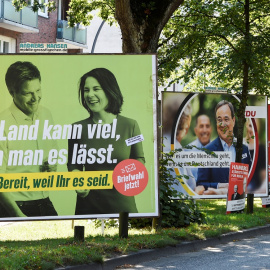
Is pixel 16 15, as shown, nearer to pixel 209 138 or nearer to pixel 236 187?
pixel 209 138

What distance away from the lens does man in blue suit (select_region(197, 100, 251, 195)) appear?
1816 centimetres

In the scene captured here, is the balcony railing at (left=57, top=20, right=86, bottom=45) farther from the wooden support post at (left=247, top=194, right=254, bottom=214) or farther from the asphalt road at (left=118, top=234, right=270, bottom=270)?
the asphalt road at (left=118, top=234, right=270, bottom=270)

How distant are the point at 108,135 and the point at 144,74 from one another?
1054mm

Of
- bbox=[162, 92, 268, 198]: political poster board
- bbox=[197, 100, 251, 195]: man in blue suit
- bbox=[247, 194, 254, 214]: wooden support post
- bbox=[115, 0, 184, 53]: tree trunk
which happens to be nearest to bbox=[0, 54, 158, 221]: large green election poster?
bbox=[115, 0, 184, 53]: tree trunk

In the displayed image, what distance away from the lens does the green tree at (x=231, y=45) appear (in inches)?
699

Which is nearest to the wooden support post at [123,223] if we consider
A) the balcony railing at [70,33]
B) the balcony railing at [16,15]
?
the balcony railing at [16,15]

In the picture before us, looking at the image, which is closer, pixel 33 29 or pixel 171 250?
pixel 171 250

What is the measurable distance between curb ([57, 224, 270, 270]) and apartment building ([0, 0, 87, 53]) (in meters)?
19.7

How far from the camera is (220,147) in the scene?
60.2 feet

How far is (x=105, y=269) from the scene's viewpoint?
9430mm

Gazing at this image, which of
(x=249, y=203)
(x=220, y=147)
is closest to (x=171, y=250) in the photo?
(x=249, y=203)

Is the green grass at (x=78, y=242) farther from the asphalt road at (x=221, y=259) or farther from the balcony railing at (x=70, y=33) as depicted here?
the balcony railing at (x=70, y=33)

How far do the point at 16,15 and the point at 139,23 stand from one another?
19.5 m

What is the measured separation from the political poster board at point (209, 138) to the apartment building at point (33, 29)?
1489 cm
